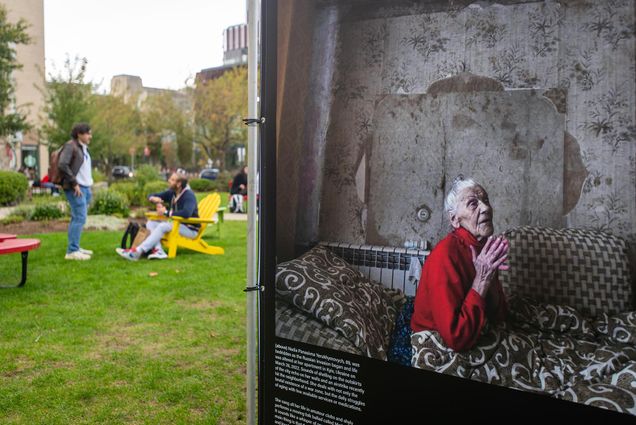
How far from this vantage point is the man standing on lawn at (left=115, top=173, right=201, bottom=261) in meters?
9.16

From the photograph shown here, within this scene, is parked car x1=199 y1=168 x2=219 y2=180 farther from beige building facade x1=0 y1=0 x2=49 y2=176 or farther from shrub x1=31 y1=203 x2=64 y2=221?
shrub x1=31 y1=203 x2=64 y2=221

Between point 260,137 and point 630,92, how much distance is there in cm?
170

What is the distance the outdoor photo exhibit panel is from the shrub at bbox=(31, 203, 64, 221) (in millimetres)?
12948

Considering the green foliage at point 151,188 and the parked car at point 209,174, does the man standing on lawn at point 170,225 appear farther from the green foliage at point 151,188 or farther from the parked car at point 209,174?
the parked car at point 209,174

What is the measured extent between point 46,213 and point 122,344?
34.2 feet

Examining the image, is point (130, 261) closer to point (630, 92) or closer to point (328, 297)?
point (328, 297)

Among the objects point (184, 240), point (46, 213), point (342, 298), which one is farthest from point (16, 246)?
point (46, 213)

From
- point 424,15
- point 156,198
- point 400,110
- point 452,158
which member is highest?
point 424,15

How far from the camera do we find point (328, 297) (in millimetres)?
2719

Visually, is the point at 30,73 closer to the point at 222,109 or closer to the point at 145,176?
the point at 222,109

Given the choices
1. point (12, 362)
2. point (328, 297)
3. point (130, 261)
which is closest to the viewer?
point (328, 297)

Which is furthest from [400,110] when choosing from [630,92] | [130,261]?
[130,261]

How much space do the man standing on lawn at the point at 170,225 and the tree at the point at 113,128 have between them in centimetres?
1714

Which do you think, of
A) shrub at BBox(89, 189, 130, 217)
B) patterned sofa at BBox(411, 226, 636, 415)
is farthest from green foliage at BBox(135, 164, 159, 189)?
patterned sofa at BBox(411, 226, 636, 415)
